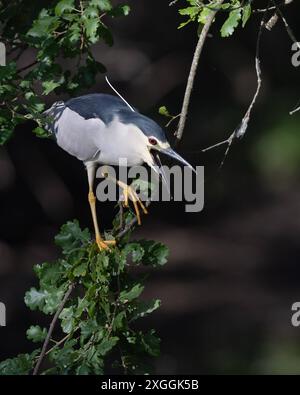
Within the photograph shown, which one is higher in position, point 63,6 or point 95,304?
point 63,6

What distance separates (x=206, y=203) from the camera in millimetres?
5977

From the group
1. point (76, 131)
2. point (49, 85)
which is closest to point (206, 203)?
point (76, 131)

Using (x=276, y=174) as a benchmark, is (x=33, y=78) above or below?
below

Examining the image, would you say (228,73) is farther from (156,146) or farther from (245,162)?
(156,146)

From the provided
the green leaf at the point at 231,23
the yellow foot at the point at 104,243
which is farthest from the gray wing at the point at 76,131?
the green leaf at the point at 231,23

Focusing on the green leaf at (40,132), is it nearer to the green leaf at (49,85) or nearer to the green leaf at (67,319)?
the green leaf at (49,85)

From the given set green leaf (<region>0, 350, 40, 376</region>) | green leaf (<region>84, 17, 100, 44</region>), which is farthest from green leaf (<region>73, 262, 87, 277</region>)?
green leaf (<region>84, 17, 100, 44</region>)

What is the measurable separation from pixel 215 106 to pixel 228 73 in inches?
8.6

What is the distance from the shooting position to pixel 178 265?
19.0ft

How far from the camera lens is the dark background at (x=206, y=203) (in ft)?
16.9

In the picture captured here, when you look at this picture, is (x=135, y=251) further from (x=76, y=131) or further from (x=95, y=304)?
(x=76, y=131)

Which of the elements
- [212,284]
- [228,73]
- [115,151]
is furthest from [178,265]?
[115,151]

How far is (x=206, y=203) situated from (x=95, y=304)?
3.60 metres

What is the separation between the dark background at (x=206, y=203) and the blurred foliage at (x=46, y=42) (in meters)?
2.29
